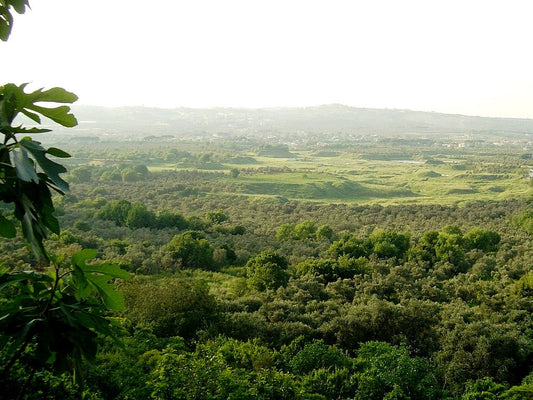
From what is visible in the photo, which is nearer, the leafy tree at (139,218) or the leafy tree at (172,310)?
the leafy tree at (172,310)

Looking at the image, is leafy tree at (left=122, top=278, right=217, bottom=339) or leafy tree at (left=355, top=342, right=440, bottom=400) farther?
leafy tree at (left=122, top=278, right=217, bottom=339)

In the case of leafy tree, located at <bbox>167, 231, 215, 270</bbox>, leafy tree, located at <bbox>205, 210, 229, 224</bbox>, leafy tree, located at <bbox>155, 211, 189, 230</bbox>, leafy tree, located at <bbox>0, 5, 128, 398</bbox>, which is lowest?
leafy tree, located at <bbox>205, 210, 229, 224</bbox>

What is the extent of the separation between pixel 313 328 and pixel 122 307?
479 inches

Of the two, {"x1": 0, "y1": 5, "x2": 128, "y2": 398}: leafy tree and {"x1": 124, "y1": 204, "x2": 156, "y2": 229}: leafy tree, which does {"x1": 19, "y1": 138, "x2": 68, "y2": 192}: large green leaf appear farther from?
{"x1": 124, "y1": 204, "x2": 156, "y2": 229}: leafy tree

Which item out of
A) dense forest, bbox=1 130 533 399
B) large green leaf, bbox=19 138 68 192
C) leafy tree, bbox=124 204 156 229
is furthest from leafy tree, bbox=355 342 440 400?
leafy tree, bbox=124 204 156 229

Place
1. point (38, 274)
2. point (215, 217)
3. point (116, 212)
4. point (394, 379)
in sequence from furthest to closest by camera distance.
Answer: point (215, 217) < point (116, 212) < point (394, 379) < point (38, 274)

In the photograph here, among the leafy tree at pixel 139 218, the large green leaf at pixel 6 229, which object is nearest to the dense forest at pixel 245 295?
the large green leaf at pixel 6 229

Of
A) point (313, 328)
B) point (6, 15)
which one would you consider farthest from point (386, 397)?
point (6, 15)

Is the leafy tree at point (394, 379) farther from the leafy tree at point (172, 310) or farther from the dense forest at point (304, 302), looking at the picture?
the leafy tree at point (172, 310)

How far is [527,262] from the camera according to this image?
20.8 metres

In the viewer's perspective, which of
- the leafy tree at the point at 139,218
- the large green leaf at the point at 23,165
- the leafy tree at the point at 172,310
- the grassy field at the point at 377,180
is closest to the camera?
the large green leaf at the point at 23,165

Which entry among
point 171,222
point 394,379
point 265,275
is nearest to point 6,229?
point 394,379

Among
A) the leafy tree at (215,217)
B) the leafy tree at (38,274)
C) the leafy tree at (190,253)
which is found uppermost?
the leafy tree at (38,274)

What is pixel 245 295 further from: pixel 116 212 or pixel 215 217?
pixel 116 212
